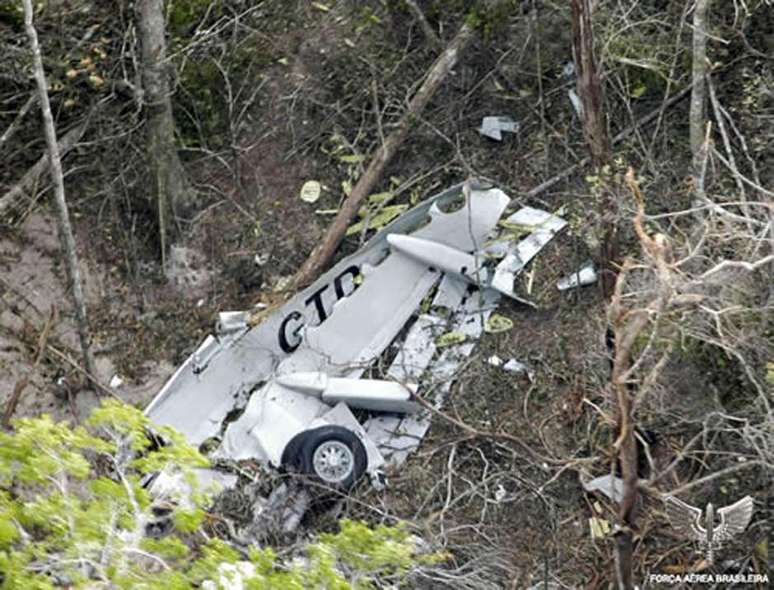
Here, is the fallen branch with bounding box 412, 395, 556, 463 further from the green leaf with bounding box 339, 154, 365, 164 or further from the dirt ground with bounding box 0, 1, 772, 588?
the green leaf with bounding box 339, 154, 365, 164

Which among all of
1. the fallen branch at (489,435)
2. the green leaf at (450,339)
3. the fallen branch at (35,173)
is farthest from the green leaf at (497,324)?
the fallen branch at (35,173)

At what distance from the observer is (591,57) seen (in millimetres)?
8922

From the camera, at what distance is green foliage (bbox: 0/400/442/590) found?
5535 mm

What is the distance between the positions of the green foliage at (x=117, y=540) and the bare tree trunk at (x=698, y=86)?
4466 mm

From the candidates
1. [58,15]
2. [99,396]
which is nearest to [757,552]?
[99,396]

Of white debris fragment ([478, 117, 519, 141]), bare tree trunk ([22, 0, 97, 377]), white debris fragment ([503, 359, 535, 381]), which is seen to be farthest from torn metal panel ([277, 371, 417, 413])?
white debris fragment ([478, 117, 519, 141])

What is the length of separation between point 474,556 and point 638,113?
3791mm

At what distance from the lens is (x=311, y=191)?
38.0ft

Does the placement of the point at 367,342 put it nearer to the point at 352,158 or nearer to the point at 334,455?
the point at 334,455

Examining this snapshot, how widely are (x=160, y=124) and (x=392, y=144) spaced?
1770 millimetres

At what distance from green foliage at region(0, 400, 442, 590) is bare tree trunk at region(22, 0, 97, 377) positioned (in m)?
3.59

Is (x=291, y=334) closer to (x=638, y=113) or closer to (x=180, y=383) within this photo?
(x=180, y=383)

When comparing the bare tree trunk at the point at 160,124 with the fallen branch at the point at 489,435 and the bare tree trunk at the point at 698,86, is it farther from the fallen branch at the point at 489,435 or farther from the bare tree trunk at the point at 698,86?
the bare tree trunk at the point at 698,86

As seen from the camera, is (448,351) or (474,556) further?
(448,351)
